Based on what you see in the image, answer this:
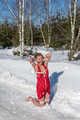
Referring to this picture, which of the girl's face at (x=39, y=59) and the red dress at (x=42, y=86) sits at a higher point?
the girl's face at (x=39, y=59)

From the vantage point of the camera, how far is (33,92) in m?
8.66

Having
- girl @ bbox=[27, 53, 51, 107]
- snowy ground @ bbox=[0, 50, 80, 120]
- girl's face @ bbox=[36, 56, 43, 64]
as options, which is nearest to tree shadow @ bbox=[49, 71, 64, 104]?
snowy ground @ bbox=[0, 50, 80, 120]

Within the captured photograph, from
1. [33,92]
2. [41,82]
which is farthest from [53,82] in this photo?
[41,82]

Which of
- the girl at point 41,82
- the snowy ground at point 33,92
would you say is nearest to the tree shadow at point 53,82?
the snowy ground at point 33,92

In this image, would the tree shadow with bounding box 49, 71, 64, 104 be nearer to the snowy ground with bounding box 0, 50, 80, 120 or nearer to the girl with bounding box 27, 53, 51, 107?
the snowy ground with bounding box 0, 50, 80, 120

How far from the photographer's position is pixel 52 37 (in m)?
27.4

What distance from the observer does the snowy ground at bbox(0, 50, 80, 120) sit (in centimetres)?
682

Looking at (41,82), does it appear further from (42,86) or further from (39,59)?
(39,59)

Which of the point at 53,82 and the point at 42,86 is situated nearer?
the point at 42,86

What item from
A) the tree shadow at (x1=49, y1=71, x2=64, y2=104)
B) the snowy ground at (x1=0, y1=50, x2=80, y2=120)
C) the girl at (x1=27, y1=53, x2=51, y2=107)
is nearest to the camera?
the snowy ground at (x1=0, y1=50, x2=80, y2=120)

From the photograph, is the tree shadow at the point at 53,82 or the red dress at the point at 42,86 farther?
the tree shadow at the point at 53,82

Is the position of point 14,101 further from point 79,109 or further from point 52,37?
point 52,37

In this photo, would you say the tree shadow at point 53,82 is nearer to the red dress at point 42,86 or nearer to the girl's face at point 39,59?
the red dress at point 42,86

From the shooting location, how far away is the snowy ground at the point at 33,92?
6.82 m
